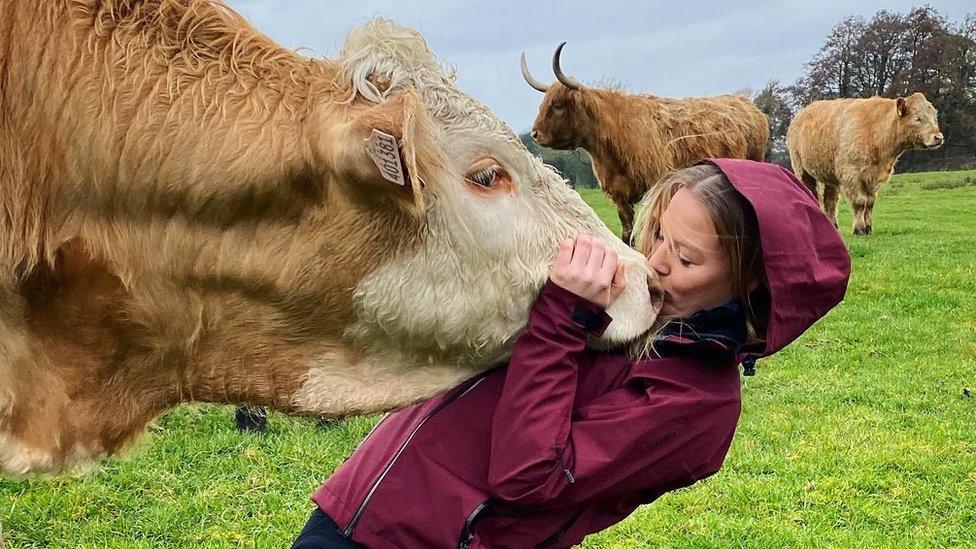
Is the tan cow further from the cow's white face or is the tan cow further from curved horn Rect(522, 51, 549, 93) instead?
curved horn Rect(522, 51, 549, 93)

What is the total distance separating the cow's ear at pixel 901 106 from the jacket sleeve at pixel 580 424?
17.5 metres

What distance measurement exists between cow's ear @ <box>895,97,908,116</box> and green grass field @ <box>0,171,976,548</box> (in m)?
10.8

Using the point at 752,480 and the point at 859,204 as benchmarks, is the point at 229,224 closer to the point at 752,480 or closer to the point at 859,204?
the point at 752,480

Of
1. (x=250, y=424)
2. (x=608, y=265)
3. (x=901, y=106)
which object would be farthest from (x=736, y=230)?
(x=901, y=106)

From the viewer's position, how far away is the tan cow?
4.97 ft

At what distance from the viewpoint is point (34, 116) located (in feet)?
4.91

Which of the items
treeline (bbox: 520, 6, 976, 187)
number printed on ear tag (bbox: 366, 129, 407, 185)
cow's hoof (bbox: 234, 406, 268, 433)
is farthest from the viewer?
treeline (bbox: 520, 6, 976, 187)

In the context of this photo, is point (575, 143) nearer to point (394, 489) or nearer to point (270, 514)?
point (270, 514)

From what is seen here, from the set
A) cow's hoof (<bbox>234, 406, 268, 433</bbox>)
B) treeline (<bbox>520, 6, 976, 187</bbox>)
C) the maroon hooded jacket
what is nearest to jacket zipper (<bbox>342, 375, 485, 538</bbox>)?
the maroon hooded jacket

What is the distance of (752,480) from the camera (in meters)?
5.34

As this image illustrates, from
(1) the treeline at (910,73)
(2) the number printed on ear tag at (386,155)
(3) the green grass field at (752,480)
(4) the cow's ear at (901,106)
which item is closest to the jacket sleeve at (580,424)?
(2) the number printed on ear tag at (386,155)

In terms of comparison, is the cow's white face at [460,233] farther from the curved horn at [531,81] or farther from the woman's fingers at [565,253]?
the curved horn at [531,81]

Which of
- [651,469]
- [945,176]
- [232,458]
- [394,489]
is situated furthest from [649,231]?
[945,176]

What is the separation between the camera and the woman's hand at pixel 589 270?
1.75 meters
